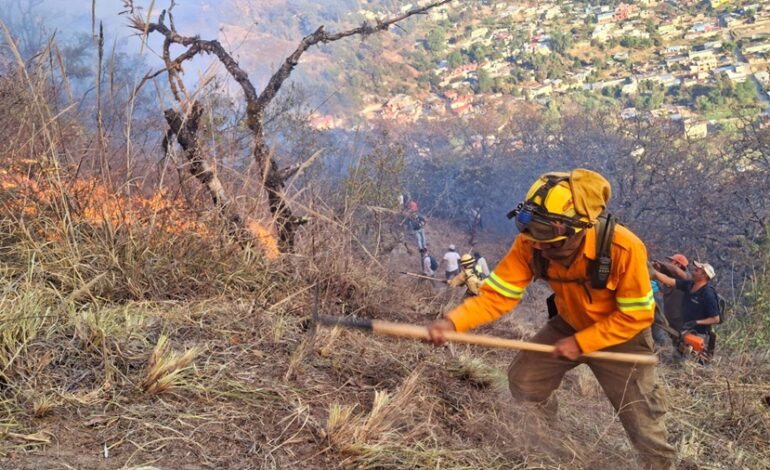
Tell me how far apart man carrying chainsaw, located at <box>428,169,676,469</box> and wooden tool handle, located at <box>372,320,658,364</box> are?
5 cm

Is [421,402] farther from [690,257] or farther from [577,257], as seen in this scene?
[690,257]

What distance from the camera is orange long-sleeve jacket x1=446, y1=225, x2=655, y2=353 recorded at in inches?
115

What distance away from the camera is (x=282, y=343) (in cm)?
343

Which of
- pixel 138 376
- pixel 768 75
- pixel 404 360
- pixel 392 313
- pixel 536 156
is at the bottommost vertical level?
pixel 768 75

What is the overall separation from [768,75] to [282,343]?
52.1 m

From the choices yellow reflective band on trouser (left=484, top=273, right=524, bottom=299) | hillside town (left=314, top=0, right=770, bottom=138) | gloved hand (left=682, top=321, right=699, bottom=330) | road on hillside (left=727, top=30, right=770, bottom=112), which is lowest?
road on hillside (left=727, top=30, right=770, bottom=112)

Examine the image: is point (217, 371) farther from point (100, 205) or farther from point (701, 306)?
point (701, 306)

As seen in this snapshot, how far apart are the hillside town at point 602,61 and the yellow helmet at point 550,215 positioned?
38.5 metres

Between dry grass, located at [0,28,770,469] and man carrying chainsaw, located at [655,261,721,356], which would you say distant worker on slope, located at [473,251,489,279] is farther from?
dry grass, located at [0,28,770,469]

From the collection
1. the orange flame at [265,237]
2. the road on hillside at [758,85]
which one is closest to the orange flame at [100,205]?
the orange flame at [265,237]

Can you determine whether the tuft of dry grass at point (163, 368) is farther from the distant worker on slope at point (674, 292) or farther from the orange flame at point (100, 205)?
the distant worker on slope at point (674, 292)

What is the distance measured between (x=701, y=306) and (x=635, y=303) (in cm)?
421

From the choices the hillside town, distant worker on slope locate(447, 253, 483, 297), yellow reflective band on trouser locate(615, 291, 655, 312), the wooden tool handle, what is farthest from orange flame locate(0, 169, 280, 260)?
the hillside town

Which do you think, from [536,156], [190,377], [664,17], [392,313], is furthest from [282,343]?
[664,17]
